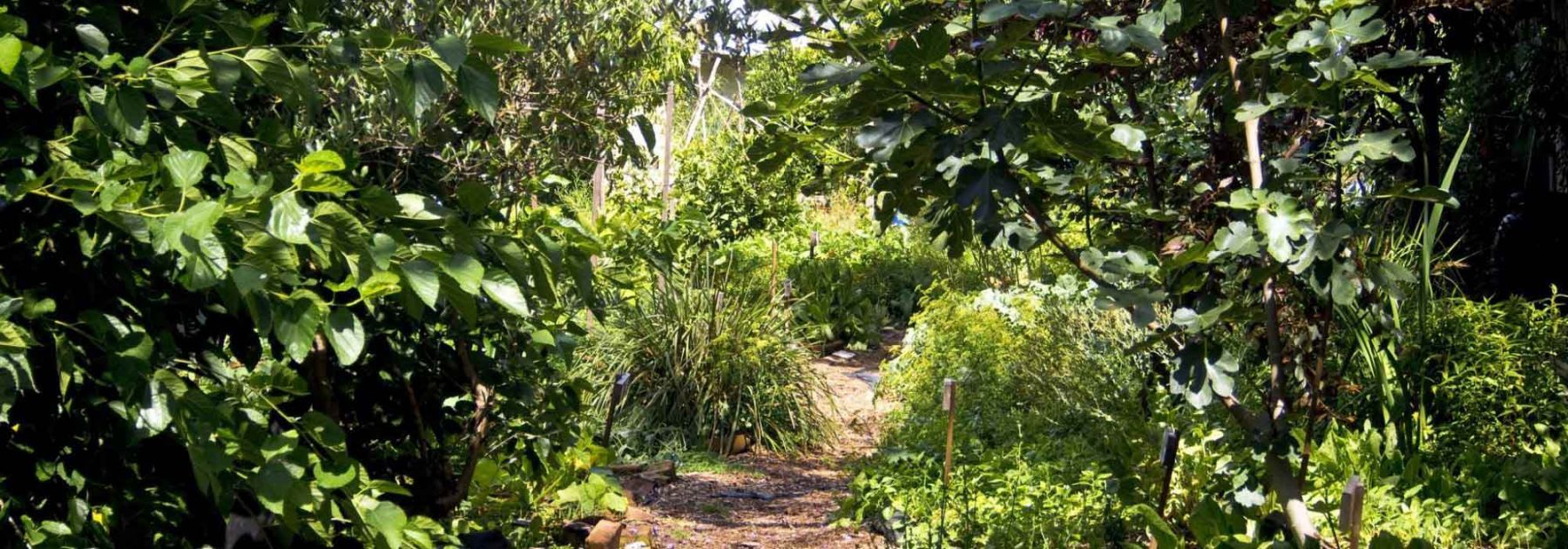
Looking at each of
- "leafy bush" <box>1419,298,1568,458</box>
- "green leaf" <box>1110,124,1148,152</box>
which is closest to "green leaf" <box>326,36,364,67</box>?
"green leaf" <box>1110,124,1148,152</box>

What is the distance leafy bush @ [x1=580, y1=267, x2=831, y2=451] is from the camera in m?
6.87

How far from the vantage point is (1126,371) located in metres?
5.71

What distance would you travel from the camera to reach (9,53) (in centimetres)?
144

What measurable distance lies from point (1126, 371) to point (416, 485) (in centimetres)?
352

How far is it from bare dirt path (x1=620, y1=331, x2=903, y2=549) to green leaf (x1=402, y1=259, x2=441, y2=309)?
10.7 feet

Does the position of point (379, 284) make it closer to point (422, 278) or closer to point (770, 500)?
point (422, 278)

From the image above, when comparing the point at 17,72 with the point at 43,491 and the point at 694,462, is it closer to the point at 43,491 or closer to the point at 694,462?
the point at 43,491

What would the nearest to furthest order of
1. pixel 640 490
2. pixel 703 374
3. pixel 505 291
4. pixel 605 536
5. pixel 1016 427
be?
pixel 505 291
pixel 605 536
pixel 1016 427
pixel 640 490
pixel 703 374

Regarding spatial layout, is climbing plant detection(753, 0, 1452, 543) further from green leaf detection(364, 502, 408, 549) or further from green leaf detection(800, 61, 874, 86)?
green leaf detection(364, 502, 408, 549)

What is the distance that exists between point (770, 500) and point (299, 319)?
454 centimetres

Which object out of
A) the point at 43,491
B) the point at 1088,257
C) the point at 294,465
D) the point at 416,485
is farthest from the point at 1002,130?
the point at 416,485

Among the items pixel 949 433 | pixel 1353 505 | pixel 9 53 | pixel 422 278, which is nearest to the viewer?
pixel 9 53

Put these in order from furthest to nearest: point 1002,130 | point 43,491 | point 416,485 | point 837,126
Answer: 1. point 416,485
2. point 837,126
3. point 43,491
4. point 1002,130

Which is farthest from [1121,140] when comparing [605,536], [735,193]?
[735,193]
